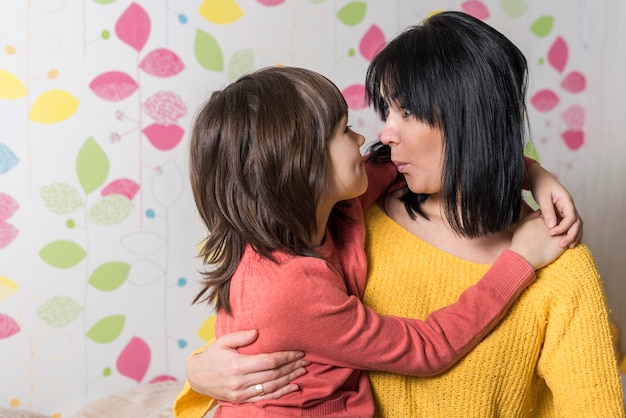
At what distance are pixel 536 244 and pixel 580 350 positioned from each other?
→ 0.72 ft

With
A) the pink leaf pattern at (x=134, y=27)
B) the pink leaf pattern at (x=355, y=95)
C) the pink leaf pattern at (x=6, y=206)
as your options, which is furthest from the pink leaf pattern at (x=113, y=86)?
the pink leaf pattern at (x=355, y=95)

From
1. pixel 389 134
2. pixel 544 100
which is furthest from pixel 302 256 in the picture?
pixel 544 100

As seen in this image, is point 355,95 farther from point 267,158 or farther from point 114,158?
point 267,158

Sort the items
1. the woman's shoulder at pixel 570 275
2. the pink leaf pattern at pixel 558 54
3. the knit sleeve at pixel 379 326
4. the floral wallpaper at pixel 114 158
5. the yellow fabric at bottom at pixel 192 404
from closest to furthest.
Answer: the knit sleeve at pixel 379 326 < the woman's shoulder at pixel 570 275 < the yellow fabric at bottom at pixel 192 404 < the floral wallpaper at pixel 114 158 < the pink leaf pattern at pixel 558 54

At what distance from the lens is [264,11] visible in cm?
245

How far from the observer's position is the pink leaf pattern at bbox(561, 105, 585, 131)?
2.86 metres

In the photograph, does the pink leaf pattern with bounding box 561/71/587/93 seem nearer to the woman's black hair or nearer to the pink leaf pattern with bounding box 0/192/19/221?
the woman's black hair

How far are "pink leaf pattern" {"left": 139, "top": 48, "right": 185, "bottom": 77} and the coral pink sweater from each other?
1.18 meters

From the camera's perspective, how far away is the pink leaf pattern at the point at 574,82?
284cm

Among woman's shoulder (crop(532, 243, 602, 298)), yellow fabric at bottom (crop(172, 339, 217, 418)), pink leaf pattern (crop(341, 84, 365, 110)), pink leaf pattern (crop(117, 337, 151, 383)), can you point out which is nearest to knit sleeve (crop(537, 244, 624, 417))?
woman's shoulder (crop(532, 243, 602, 298))

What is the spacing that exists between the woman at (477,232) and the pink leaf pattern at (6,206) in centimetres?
137

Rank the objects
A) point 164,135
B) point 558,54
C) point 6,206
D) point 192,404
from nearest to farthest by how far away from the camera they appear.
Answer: point 192,404
point 6,206
point 164,135
point 558,54

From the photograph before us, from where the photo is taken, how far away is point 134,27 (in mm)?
2338

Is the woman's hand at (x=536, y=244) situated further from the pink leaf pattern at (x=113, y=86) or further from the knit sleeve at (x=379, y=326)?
the pink leaf pattern at (x=113, y=86)
